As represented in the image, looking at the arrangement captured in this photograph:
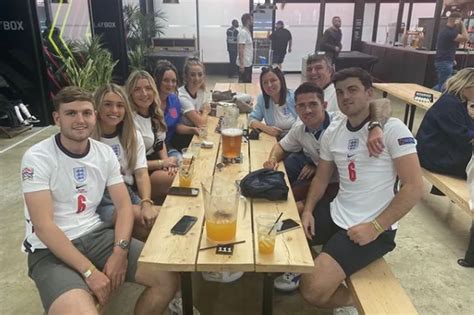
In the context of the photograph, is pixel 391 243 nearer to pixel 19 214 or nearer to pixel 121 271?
pixel 121 271

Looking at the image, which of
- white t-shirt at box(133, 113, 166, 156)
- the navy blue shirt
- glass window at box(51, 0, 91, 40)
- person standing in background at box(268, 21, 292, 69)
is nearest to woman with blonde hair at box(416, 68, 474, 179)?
the navy blue shirt

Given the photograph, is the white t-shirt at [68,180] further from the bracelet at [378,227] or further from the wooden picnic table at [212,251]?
the bracelet at [378,227]

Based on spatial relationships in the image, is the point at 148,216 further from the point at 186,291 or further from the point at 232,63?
the point at 232,63

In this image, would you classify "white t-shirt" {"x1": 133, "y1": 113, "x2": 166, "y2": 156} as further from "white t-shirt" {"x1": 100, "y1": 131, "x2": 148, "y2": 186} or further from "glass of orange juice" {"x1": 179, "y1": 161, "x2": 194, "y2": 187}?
"glass of orange juice" {"x1": 179, "y1": 161, "x2": 194, "y2": 187}

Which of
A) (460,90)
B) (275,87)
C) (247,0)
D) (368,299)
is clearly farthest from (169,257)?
(247,0)

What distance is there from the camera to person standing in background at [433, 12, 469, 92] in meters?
6.31

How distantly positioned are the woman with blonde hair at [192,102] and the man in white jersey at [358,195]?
1.45 metres

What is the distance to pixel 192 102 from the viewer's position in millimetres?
3467

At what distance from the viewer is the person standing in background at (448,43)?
6312mm

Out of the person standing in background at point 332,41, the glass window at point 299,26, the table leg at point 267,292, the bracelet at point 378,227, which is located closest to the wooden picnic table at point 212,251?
the table leg at point 267,292

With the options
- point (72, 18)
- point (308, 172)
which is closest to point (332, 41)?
point (72, 18)

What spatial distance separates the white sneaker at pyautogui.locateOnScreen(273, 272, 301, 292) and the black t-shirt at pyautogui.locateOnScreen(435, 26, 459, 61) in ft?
19.2

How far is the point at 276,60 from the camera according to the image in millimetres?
10508

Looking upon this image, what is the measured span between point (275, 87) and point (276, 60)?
7.75 metres
